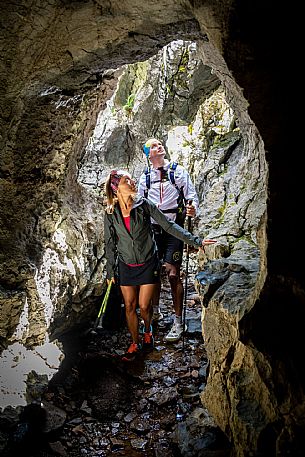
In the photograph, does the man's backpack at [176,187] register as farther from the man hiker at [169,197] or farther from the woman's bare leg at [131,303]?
the woman's bare leg at [131,303]

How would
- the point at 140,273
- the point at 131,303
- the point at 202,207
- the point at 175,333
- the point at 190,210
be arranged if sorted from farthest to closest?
the point at 202,207, the point at 175,333, the point at 190,210, the point at 131,303, the point at 140,273

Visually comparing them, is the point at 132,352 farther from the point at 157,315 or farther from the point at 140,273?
the point at 140,273

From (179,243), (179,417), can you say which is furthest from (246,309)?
(179,243)

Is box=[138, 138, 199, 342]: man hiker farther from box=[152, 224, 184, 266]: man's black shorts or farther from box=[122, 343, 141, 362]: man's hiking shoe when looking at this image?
box=[122, 343, 141, 362]: man's hiking shoe

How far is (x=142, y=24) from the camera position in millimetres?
3479

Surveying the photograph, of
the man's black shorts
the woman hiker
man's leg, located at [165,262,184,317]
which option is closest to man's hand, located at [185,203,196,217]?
the man's black shorts

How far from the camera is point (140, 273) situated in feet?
17.8

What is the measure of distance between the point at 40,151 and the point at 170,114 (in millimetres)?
6390

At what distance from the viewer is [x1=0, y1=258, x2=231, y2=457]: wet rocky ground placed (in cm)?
430

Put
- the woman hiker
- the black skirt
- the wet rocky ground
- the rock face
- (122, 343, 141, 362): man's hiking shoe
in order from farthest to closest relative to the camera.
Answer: (122, 343, 141, 362): man's hiking shoe
the black skirt
the woman hiker
the wet rocky ground
the rock face

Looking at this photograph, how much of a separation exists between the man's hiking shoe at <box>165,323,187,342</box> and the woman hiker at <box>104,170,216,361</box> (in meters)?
0.94

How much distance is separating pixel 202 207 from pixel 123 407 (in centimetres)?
379

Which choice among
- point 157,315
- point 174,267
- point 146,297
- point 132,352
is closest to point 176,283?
point 174,267

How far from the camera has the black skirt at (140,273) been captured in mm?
5422
